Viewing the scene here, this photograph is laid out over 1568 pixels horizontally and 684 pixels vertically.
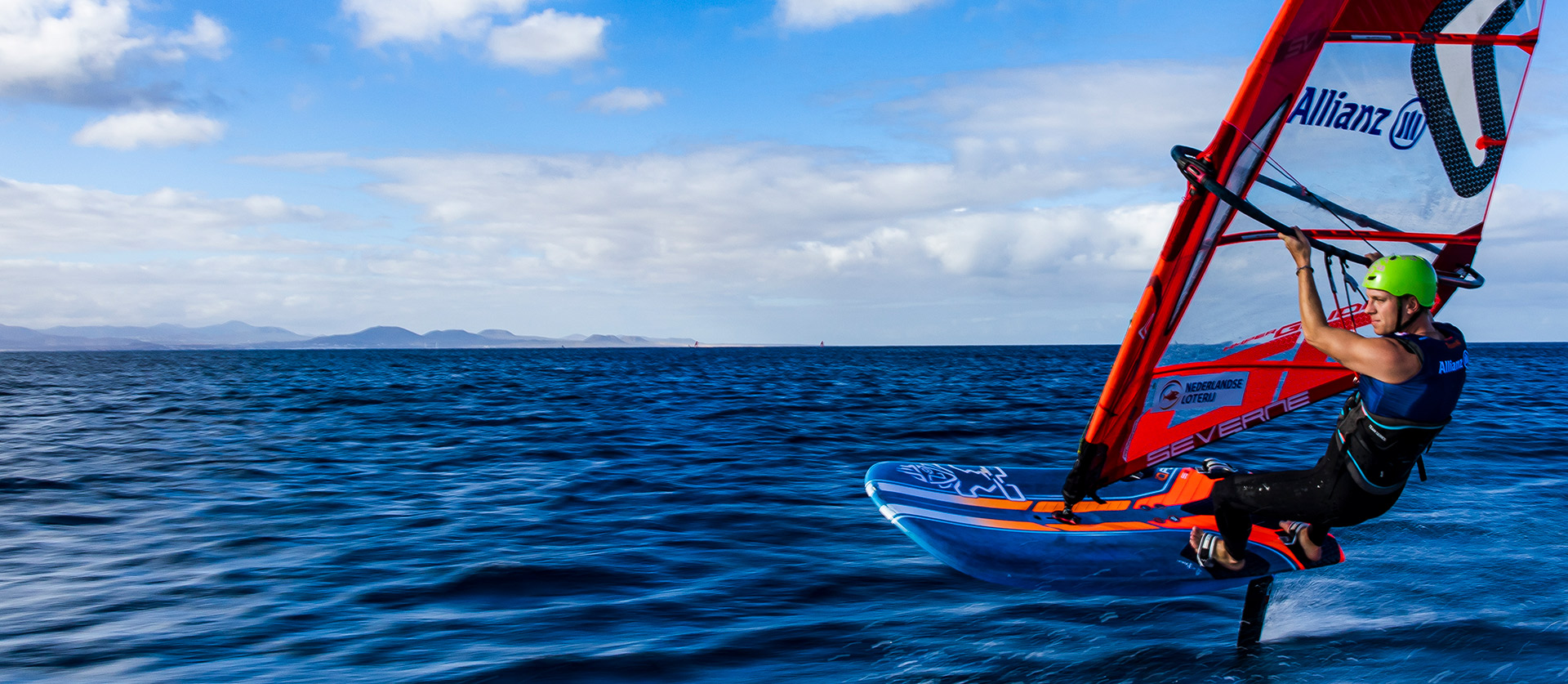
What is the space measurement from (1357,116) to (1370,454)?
1.73 meters

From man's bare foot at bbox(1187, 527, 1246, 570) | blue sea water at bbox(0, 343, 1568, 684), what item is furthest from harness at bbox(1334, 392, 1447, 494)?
blue sea water at bbox(0, 343, 1568, 684)

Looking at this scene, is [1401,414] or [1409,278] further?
[1401,414]

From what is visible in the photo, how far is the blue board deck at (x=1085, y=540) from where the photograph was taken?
5.57 meters

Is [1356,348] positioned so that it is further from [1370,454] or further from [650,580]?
[650,580]

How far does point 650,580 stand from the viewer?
7.02 meters

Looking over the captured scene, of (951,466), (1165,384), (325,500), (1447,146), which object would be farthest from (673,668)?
(325,500)

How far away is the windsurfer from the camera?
4.04 m

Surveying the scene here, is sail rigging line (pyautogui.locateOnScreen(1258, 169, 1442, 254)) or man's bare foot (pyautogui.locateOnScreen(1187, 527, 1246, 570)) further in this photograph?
man's bare foot (pyautogui.locateOnScreen(1187, 527, 1246, 570))

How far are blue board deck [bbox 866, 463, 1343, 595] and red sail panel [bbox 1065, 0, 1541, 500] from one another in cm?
63

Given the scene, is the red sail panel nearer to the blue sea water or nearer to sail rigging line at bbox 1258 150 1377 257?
sail rigging line at bbox 1258 150 1377 257

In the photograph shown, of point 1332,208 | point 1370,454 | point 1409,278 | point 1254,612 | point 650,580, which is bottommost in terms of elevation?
point 650,580

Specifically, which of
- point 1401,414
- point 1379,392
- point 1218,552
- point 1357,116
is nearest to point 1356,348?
point 1379,392

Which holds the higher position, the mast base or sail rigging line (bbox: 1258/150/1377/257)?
sail rigging line (bbox: 1258/150/1377/257)

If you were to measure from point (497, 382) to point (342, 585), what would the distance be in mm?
33420
